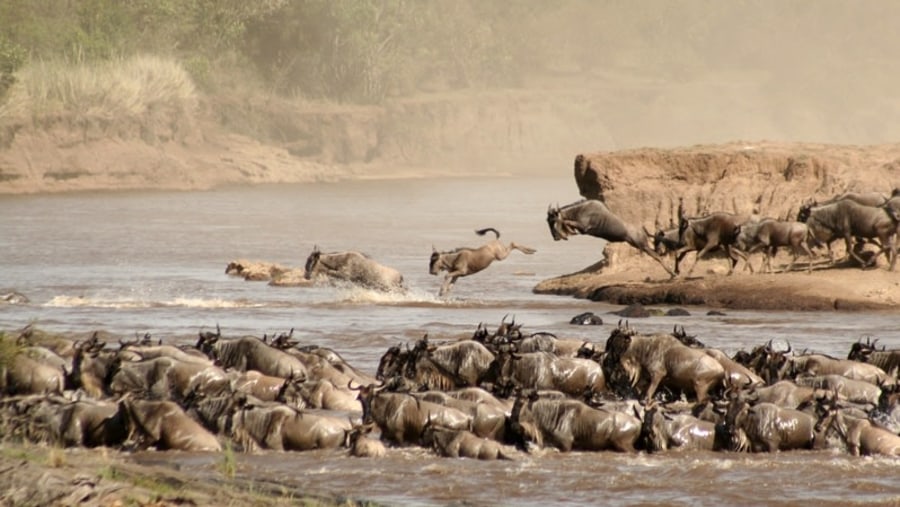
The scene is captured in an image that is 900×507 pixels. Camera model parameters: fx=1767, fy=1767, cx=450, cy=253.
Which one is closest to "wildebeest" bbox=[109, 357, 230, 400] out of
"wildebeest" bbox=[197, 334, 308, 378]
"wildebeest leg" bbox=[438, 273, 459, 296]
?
"wildebeest" bbox=[197, 334, 308, 378]

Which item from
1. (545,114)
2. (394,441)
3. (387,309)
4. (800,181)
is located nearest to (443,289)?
(387,309)

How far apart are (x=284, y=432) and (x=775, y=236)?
12720 mm

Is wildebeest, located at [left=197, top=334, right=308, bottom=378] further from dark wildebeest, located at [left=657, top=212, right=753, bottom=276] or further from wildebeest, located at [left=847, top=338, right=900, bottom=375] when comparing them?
dark wildebeest, located at [left=657, top=212, right=753, bottom=276]

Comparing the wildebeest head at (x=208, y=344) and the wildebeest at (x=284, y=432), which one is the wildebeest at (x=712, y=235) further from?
the wildebeest at (x=284, y=432)

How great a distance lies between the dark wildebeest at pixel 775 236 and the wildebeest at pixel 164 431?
42.4 ft

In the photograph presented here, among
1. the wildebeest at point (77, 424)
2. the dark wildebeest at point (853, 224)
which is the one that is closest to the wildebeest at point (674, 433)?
the wildebeest at point (77, 424)

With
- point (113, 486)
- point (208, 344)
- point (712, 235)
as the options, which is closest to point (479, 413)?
point (208, 344)

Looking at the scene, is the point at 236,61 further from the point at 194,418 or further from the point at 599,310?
the point at 194,418

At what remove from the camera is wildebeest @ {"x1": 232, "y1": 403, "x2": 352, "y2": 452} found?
40.8ft

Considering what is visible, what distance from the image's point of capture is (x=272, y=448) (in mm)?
12414

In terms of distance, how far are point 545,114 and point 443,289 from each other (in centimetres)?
6109

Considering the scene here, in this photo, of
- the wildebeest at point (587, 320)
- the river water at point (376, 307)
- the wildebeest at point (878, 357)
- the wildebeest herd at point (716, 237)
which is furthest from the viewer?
the wildebeest herd at point (716, 237)

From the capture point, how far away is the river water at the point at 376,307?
1142cm

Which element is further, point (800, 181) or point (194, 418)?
point (800, 181)
